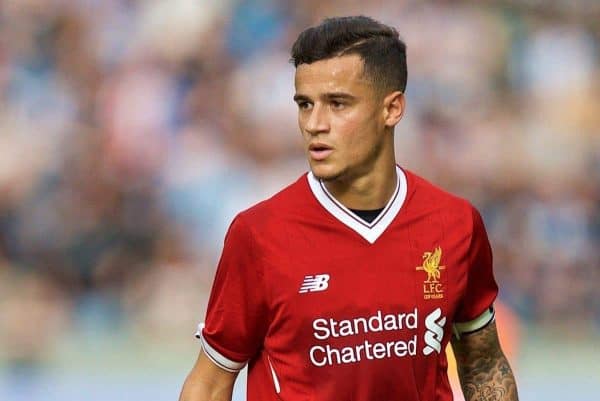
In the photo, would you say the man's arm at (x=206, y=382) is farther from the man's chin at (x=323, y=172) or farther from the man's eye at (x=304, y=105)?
the man's eye at (x=304, y=105)

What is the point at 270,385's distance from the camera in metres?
3.29

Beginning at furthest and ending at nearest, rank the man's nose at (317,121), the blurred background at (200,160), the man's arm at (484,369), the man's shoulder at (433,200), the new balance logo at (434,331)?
1. the blurred background at (200,160)
2. the man's arm at (484,369)
3. the man's shoulder at (433,200)
4. the new balance logo at (434,331)
5. the man's nose at (317,121)

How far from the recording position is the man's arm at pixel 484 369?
3.58 metres

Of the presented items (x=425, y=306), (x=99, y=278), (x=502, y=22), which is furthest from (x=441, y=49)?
(x=425, y=306)

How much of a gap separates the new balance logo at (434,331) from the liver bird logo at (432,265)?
9 cm

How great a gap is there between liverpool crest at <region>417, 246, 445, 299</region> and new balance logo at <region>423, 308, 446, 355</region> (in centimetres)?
5

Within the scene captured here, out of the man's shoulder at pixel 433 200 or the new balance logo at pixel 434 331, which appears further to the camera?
the man's shoulder at pixel 433 200

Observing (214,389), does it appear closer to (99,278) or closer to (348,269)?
(348,269)

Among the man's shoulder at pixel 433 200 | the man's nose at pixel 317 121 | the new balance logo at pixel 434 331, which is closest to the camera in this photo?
the man's nose at pixel 317 121

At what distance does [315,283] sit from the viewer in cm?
325

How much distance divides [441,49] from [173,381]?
247cm

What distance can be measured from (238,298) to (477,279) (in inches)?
28.8

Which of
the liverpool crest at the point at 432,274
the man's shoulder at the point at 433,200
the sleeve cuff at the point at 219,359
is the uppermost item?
the man's shoulder at the point at 433,200

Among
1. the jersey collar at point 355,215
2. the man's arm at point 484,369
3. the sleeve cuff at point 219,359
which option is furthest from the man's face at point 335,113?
the man's arm at point 484,369
